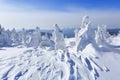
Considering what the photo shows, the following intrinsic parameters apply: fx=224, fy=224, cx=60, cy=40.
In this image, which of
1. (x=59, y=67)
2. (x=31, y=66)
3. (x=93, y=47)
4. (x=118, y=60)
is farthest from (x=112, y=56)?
(x=31, y=66)

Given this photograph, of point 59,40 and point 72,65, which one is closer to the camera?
point 72,65

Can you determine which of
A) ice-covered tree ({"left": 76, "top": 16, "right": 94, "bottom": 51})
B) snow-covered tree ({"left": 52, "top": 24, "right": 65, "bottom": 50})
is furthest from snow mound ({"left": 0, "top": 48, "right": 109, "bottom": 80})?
snow-covered tree ({"left": 52, "top": 24, "right": 65, "bottom": 50})

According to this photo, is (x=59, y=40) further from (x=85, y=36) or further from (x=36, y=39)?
(x=36, y=39)

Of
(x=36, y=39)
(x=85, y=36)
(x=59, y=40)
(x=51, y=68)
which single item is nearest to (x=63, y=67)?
(x=51, y=68)

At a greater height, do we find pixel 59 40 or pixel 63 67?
pixel 59 40

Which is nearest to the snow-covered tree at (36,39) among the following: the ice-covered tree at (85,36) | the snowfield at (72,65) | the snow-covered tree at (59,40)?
the snow-covered tree at (59,40)

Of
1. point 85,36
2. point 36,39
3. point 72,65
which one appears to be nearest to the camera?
point 72,65

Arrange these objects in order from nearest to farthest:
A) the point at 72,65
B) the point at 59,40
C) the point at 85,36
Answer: the point at 72,65 < the point at 85,36 < the point at 59,40

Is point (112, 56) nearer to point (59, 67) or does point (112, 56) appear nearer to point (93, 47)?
point (93, 47)
